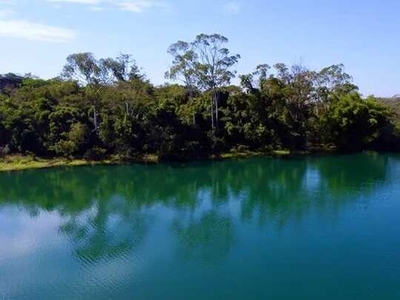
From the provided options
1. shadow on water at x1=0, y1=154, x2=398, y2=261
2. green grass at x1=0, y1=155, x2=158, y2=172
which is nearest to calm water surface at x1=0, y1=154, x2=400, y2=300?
shadow on water at x1=0, y1=154, x2=398, y2=261

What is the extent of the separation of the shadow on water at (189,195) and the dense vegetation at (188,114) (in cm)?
277

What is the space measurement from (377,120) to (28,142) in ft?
94.9

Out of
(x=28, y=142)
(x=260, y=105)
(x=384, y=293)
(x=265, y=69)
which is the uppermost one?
(x=265, y=69)

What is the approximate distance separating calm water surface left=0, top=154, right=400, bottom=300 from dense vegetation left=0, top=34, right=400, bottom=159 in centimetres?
417

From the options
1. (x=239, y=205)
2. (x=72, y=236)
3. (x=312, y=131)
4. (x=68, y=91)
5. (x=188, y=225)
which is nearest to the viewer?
(x=72, y=236)

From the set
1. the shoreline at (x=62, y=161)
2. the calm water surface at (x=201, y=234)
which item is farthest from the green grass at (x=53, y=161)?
the calm water surface at (x=201, y=234)

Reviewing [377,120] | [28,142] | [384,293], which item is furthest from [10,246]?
[377,120]

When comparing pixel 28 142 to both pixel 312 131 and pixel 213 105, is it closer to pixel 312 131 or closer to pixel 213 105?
pixel 213 105

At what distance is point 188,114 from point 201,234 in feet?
65.2

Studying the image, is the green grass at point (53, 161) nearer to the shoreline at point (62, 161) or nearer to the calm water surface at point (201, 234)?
the shoreline at point (62, 161)

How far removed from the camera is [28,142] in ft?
113

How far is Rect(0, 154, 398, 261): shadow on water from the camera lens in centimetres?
1833

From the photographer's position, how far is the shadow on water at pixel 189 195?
1833 cm

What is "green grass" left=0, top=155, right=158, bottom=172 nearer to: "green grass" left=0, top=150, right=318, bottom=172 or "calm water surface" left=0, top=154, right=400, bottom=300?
"green grass" left=0, top=150, right=318, bottom=172
